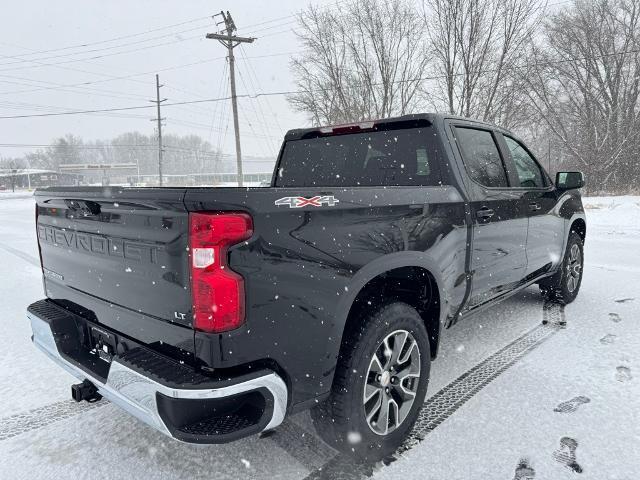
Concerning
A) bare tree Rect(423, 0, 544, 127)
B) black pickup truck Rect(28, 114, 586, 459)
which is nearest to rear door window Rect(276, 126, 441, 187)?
black pickup truck Rect(28, 114, 586, 459)

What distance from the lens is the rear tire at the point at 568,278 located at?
487 centimetres

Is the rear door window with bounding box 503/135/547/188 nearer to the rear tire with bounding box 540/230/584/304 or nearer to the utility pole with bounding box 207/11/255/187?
the rear tire with bounding box 540/230/584/304

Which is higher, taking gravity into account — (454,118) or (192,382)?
(454,118)

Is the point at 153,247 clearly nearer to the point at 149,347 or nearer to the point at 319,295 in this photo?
the point at 149,347

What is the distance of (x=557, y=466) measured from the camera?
7.22ft

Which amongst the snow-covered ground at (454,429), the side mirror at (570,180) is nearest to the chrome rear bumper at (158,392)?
the snow-covered ground at (454,429)

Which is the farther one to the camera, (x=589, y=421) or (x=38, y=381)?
(x=38, y=381)

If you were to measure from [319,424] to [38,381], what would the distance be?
233cm

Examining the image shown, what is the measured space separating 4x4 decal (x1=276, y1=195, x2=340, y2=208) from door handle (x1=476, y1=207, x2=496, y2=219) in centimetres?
146

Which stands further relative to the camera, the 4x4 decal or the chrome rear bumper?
the 4x4 decal

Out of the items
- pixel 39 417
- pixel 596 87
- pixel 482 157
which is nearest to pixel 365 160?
pixel 482 157

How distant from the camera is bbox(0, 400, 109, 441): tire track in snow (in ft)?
8.60

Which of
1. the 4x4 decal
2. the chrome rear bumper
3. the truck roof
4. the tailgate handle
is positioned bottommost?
the chrome rear bumper

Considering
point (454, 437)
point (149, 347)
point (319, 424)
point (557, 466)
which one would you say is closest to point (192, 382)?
point (149, 347)
